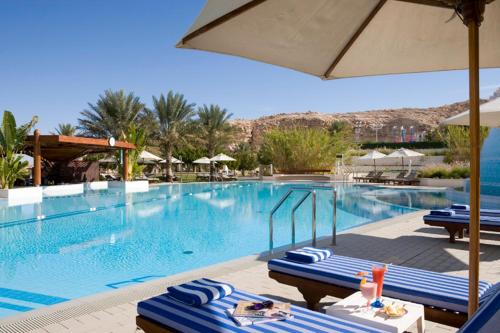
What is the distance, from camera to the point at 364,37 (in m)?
3.46

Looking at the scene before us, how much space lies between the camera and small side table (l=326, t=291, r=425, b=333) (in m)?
2.51

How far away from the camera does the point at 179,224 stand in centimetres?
1077

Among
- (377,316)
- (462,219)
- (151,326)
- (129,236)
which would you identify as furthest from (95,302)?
(462,219)

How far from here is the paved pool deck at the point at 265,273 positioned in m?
3.43

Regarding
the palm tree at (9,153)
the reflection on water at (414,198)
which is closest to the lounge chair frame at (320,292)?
the reflection on water at (414,198)

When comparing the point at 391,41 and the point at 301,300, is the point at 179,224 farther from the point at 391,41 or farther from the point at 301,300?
the point at 391,41

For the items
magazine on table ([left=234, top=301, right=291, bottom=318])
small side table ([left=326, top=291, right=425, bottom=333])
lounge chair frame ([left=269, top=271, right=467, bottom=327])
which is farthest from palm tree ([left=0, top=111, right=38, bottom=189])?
small side table ([left=326, top=291, right=425, bottom=333])

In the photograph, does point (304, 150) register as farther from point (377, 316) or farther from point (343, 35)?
point (377, 316)

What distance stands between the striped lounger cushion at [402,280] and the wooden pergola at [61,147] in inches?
664

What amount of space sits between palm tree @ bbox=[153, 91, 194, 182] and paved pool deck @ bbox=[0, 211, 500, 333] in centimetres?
2361

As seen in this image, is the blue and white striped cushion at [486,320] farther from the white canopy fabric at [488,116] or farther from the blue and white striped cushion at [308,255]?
the white canopy fabric at [488,116]

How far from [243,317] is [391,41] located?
276 centimetres

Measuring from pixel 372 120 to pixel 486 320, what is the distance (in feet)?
309

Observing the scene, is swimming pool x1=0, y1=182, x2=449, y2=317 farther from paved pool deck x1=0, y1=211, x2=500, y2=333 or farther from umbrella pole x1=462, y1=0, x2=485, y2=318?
umbrella pole x1=462, y1=0, x2=485, y2=318
